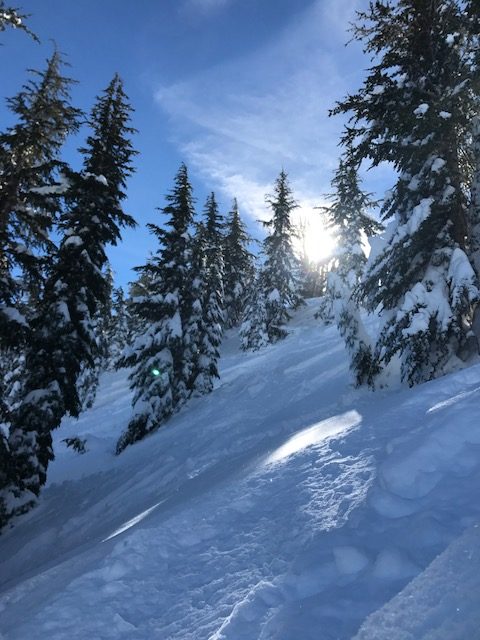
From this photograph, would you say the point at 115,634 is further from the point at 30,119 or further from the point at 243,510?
the point at 30,119

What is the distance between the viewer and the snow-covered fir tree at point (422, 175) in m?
10.0

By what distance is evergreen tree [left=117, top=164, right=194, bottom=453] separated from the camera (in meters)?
19.8

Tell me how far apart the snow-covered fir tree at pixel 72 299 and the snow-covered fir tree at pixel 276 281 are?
2370cm

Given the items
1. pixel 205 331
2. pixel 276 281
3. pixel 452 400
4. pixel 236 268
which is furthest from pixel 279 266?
pixel 452 400

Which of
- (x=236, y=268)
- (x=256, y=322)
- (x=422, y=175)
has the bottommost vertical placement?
(x=256, y=322)

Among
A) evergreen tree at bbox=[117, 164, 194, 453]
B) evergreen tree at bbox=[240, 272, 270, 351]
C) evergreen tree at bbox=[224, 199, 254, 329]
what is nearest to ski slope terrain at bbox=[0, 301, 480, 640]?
evergreen tree at bbox=[117, 164, 194, 453]

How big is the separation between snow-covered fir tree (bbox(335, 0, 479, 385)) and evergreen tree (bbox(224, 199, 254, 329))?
36.5 metres

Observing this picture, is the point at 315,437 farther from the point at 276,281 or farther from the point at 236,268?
the point at 236,268

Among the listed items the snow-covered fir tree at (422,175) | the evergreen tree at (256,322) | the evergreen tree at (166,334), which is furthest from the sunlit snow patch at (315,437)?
the evergreen tree at (256,322)

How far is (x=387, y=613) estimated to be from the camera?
296 centimetres

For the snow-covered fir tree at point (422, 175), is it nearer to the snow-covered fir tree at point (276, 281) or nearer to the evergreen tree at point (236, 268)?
the snow-covered fir tree at point (276, 281)

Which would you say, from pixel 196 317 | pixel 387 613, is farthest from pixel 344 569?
pixel 196 317

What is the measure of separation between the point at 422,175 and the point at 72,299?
462 inches

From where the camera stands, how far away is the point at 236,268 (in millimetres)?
49094
